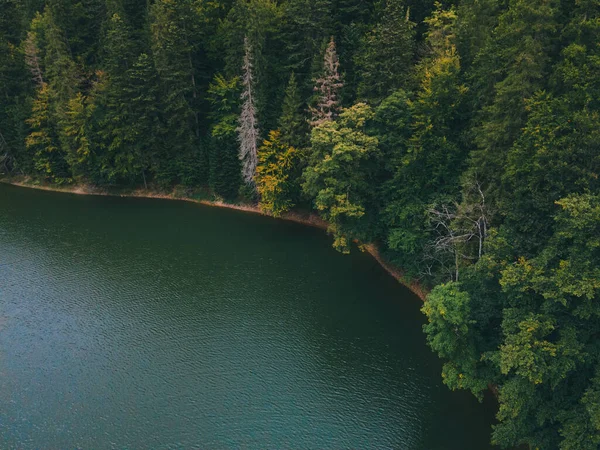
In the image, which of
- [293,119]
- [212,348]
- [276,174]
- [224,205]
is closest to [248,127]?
[293,119]

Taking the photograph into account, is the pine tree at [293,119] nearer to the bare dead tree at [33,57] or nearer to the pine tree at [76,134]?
the pine tree at [76,134]

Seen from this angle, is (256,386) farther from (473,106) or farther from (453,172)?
(473,106)

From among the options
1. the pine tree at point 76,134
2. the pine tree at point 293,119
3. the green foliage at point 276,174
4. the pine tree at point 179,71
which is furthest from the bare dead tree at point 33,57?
the pine tree at point 293,119

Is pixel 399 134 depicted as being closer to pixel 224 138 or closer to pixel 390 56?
pixel 390 56

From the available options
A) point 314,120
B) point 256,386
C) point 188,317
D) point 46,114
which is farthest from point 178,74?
point 256,386

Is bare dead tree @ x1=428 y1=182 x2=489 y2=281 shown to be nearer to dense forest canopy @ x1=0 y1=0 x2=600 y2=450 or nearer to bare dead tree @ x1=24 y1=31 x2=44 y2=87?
dense forest canopy @ x1=0 y1=0 x2=600 y2=450
